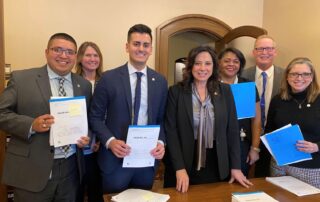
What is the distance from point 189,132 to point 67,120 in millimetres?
793

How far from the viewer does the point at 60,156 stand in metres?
1.81

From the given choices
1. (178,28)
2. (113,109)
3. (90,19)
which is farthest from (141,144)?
(178,28)

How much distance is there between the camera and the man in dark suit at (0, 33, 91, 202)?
5.51 feet

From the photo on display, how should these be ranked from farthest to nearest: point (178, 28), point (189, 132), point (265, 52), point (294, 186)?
1. point (178, 28)
2. point (265, 52)
3. point (189, 132)
4. point (294, 186)

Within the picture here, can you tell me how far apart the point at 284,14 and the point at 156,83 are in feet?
8.74

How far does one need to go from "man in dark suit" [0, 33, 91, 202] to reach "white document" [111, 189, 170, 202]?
429 mm

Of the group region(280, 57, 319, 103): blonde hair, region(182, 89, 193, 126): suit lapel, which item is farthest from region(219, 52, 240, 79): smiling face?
region(182, 89, 193, 126): suit lapel

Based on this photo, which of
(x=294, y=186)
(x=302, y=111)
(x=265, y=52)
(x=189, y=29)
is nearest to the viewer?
(x=294, y=186)

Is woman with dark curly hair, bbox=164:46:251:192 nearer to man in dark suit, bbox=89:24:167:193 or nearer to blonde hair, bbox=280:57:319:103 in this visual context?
man in dark suit, bbox=89:24:167:193

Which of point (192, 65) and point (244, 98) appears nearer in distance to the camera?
point (192, 65)

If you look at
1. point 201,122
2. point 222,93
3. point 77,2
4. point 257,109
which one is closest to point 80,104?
point 201,122

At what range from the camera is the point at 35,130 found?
64.9 inches

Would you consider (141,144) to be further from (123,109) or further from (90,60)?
(90,60)

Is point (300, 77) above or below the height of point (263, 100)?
above
